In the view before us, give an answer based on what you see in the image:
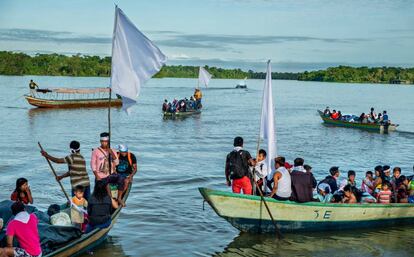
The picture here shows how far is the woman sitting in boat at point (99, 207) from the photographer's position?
10.7m

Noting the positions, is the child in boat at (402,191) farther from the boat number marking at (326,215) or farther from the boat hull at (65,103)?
the boat hull at (65,103)

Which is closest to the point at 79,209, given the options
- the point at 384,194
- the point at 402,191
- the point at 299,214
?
the point at 299,214

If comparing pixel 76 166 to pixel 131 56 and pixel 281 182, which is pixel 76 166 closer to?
pixel 131 56

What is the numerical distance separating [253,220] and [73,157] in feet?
14.8

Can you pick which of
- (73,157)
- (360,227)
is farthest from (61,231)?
(360,227)

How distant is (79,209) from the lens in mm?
11023

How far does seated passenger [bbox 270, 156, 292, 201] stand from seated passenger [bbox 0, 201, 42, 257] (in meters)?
5.78

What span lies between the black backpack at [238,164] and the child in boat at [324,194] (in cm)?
264

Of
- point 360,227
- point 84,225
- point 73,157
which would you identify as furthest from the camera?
point 360,227

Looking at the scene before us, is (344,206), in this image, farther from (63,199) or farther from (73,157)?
(63,199)

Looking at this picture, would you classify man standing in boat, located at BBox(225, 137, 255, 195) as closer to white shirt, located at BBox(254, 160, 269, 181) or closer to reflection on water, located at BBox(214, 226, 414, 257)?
white shirt, located at BBox(254, 160, 269, 181)

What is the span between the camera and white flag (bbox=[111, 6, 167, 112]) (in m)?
11.8

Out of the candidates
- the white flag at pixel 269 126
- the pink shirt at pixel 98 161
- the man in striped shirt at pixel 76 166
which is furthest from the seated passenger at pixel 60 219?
the white flag at pixel 269 126

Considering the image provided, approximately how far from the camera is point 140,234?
13484mm
